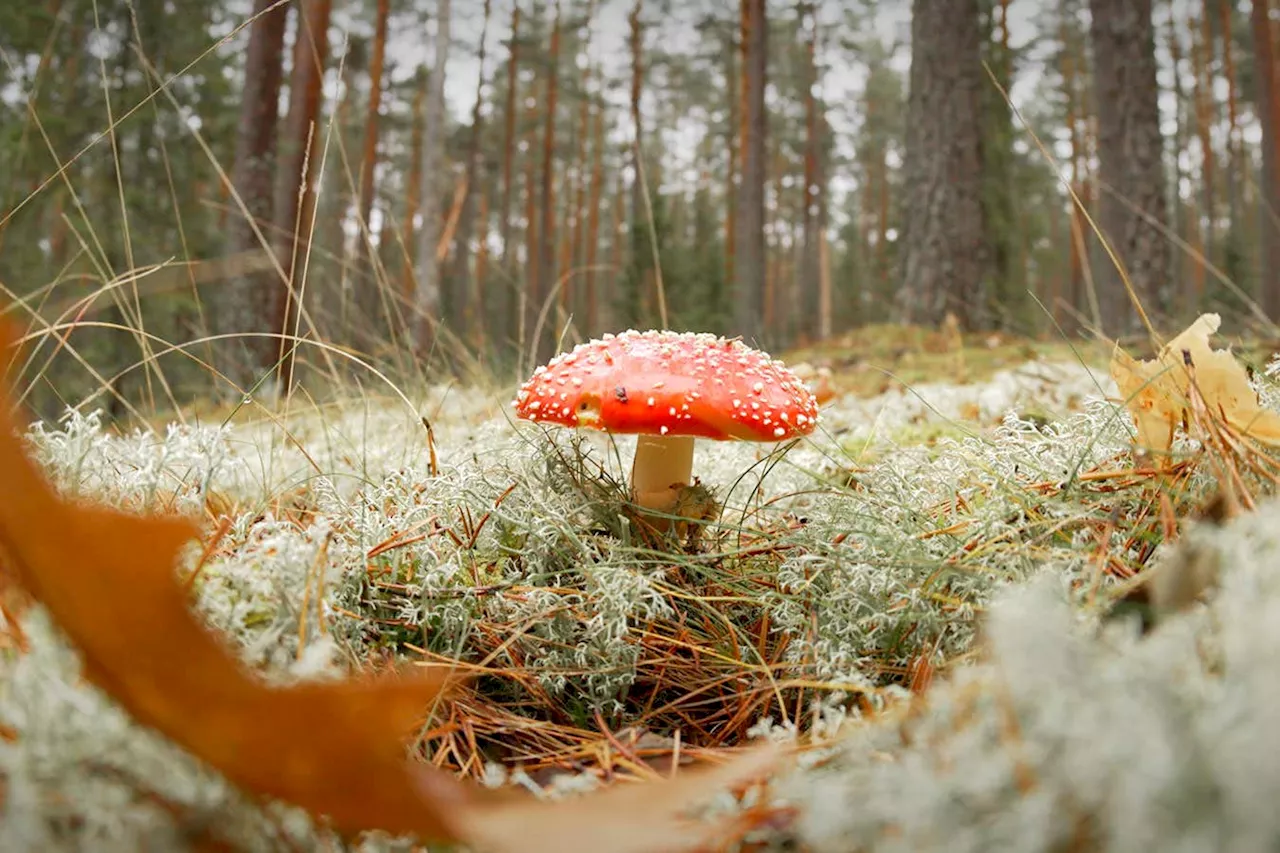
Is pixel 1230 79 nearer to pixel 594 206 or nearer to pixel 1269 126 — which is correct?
pixel 1269 126

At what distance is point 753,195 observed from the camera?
402 inches

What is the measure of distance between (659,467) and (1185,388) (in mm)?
798

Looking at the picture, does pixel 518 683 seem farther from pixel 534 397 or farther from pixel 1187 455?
pixel 1187 455

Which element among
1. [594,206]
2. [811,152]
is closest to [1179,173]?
[811,152]

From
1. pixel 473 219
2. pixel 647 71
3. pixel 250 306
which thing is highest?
pixel 647 71

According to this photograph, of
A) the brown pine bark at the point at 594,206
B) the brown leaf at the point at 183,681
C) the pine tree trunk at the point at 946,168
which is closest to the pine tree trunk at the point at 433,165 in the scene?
the pine tree trunk at the point at 946,168

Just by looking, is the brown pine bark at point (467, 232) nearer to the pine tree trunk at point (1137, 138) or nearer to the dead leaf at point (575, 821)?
the pine tree trunk at point (1137, 138)

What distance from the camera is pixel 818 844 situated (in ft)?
1.43

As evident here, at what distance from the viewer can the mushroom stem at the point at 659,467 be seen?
1396mm

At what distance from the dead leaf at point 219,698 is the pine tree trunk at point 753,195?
9.50 meters

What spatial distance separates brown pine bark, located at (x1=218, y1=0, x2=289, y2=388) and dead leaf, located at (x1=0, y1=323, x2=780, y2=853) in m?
6.00

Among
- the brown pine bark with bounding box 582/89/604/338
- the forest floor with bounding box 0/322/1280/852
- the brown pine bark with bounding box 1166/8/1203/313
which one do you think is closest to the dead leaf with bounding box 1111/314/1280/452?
the forest floor with bounding box 0/322/1280/852

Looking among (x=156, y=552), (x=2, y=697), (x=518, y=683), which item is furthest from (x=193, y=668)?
(x=518, y=683)

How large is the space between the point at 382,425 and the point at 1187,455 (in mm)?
2358
